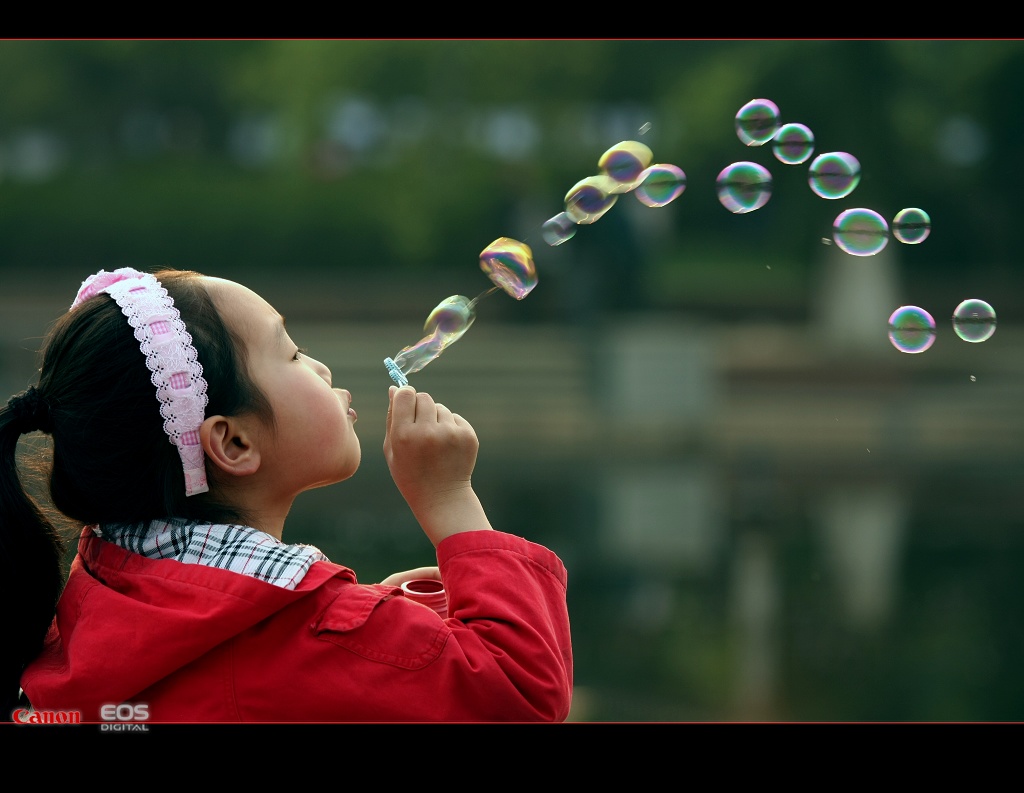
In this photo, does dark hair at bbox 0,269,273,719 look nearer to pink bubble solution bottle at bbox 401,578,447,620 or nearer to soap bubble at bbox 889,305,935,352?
pink bubble solution bottle at bbox 401,578,447,620

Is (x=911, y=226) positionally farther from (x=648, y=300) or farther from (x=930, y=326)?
(x=648, y=300)

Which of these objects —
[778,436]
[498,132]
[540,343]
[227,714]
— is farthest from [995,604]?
[498,132]

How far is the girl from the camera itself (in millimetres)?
1249

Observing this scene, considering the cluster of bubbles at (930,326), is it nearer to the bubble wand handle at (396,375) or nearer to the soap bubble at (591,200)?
the soap bubble at (591,200)

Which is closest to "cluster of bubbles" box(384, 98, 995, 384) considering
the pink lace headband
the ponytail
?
the pink lace headband

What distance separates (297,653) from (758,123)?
1.44m

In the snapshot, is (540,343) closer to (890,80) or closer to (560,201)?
(560,201)

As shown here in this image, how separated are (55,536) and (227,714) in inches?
11.3

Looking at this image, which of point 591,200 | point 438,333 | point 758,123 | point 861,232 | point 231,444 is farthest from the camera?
point 861,232

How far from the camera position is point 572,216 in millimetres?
2098

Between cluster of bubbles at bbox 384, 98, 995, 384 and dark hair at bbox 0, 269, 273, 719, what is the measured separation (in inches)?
20.3

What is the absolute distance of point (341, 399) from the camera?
4.81ft

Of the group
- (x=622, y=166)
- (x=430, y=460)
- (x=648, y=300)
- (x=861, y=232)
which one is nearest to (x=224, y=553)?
(x=430, y=460)

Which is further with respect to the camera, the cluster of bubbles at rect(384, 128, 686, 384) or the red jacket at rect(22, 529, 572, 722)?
the cluster of bubbles at rect(384, 128, 686, 384)
